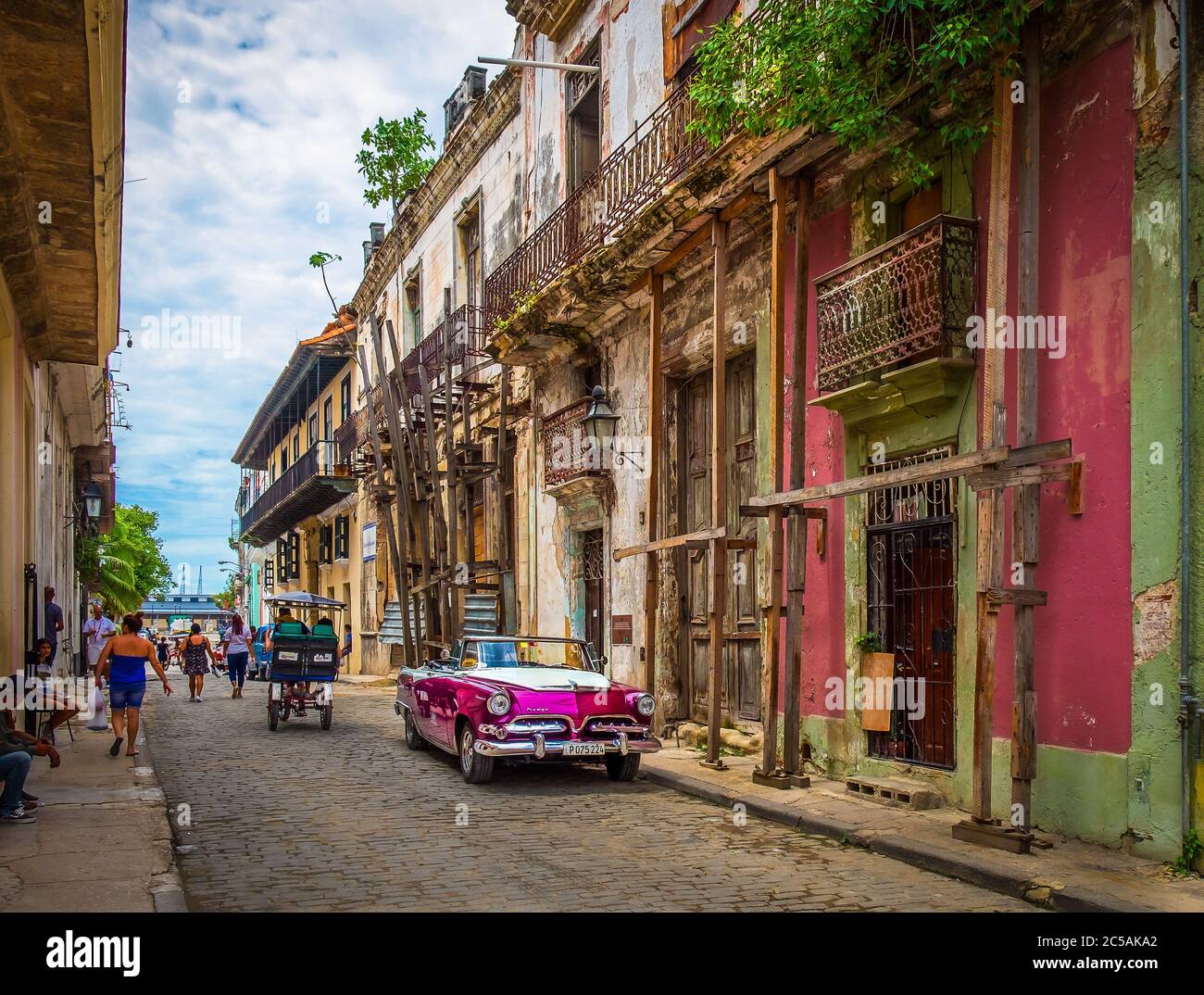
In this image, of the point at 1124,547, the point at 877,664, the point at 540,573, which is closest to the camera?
the point at 1124,547

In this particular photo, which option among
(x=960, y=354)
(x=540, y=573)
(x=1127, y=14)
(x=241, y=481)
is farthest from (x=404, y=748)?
(x=241, y=481)

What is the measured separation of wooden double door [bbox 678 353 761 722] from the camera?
1162 cm

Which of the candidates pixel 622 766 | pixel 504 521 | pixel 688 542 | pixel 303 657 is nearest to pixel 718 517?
pixel 688 542

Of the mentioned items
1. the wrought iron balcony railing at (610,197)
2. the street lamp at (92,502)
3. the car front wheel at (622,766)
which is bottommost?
the car front wheel at (622,766)

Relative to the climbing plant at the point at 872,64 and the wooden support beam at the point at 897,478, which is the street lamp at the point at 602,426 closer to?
the wooden support beam at the point at 897,478

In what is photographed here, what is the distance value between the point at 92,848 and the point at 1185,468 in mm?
6504

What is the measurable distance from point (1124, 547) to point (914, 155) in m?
3.38

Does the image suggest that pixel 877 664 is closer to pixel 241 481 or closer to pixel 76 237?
pixel 76 237

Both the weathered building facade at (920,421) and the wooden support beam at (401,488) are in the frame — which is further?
the wooden support beam at (401,488)

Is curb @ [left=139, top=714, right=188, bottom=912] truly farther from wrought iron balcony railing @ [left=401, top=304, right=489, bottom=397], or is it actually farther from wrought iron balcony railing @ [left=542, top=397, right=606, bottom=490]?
wrought iron balcony railing @ [left=401, top=304, right=489, bottom=397]

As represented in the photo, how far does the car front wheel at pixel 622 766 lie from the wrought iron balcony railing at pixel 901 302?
140 inches

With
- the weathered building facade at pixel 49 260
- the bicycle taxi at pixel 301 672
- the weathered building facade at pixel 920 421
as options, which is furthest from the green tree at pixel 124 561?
the weathered building facade at pixel 920 421

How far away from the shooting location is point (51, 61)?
6809 millimetres

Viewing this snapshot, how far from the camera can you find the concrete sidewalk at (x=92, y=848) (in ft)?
17.2
